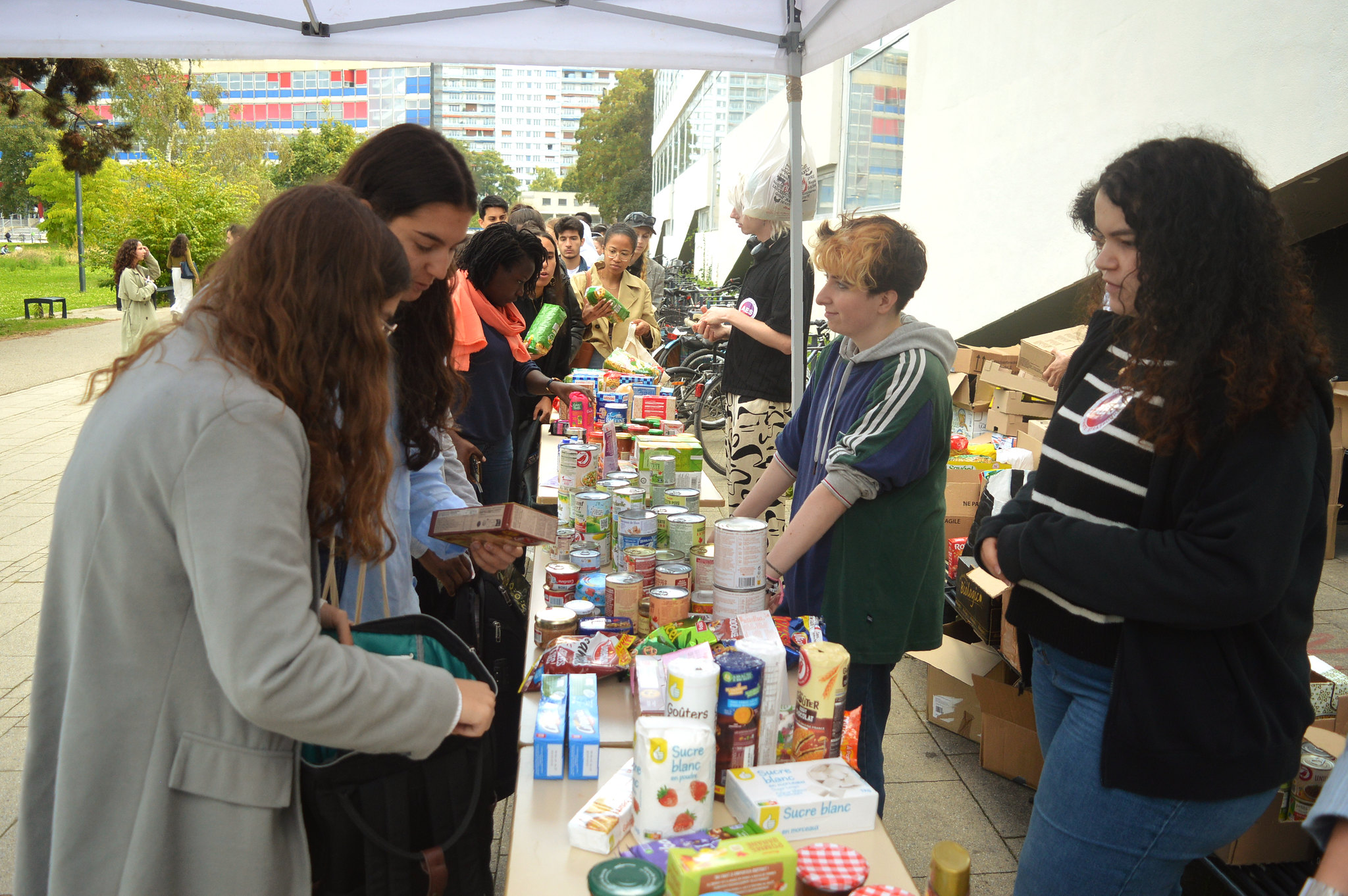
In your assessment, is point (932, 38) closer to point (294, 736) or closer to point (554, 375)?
point (554, 375)

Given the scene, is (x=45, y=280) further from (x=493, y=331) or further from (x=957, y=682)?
(x=957, y=682)

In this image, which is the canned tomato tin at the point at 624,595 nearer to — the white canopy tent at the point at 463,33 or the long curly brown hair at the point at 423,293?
the long curly brown hair at the point at 423,293

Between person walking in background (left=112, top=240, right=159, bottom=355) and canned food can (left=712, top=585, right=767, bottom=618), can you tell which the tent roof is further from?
person walking in background (left=112, top=240, right=159, bottom=355)

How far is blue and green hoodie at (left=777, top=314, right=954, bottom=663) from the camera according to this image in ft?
6.97

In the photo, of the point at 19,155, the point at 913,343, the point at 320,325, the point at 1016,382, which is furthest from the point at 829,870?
the point at 19,155

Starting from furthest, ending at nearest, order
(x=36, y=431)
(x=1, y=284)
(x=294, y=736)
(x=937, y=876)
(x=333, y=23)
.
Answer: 1. (x=1, y=284)
2. (x=36, y=431)
3. (x=333, y=23)
4. (x=937, y=876)
5. (x=294, y=736)

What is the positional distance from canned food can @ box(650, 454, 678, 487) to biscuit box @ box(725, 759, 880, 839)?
139 centimetres

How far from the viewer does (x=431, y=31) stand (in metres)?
3.64

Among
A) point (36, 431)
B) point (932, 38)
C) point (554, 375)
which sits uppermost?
point (932, 38)

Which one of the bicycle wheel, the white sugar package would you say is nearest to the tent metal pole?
the white sugar package

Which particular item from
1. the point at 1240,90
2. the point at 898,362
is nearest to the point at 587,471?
the point at 898,362

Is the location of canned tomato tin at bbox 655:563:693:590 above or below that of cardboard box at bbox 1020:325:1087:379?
below

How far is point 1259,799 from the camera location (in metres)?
1.43

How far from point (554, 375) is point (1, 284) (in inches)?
1414
